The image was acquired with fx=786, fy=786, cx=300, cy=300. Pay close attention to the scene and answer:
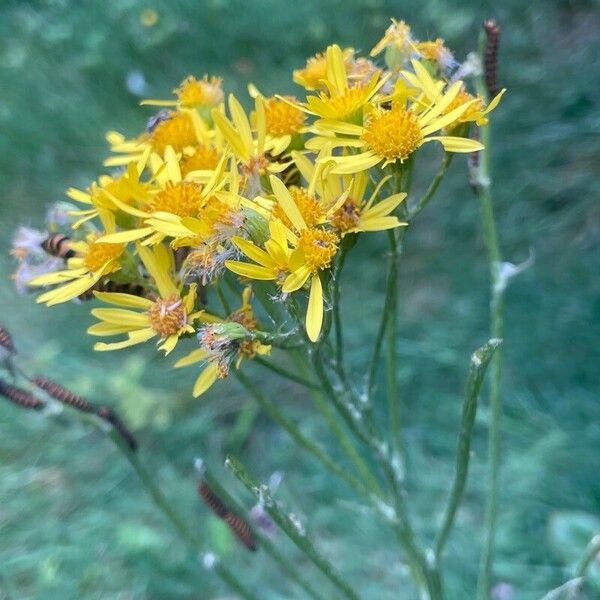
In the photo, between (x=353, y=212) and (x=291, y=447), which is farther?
(x=291, y=447)

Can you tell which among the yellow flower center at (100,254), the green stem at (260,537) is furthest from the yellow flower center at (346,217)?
the green stem at (260,537)

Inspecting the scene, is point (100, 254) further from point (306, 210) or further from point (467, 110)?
point (467, 110)

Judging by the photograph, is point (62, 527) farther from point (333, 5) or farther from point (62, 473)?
point (333, 5)

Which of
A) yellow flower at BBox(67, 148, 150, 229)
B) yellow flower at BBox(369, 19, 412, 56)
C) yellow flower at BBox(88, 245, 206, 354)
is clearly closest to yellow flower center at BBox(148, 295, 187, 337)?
yellow flower at BBox(88, 245, 206, 354)

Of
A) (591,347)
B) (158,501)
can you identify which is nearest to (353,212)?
(158,501)

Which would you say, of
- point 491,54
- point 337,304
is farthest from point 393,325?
point 491,54

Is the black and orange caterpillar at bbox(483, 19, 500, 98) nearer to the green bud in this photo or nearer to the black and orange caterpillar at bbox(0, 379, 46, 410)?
the green bud
